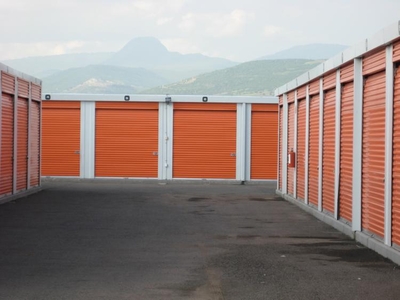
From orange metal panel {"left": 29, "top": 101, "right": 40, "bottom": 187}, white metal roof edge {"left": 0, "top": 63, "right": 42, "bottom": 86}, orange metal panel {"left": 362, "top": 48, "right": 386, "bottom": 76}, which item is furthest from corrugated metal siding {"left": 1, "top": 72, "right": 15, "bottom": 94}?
orange metal panel {"left": 362, "top": 48, "right": 386, "bottom": 76}

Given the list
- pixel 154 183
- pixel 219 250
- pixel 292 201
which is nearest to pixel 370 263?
pixel 219 250

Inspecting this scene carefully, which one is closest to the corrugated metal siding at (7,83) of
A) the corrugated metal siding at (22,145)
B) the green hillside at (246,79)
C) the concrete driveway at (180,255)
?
the corrugated metal siding at (22,145)

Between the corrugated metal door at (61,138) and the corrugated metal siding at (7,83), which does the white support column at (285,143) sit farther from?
the corrugated metal door at (61,138)

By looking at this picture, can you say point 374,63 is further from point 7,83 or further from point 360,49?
point 7,83

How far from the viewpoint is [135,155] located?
3141 centimetres

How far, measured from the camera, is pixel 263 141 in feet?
103

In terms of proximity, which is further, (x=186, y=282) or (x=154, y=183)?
(x=154, y=183)

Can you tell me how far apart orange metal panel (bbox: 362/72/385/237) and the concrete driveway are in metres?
0.54

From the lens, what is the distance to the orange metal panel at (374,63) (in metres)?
11.7

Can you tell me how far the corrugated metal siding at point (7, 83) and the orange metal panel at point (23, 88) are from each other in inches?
32.9

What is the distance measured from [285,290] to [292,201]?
41.3 ft

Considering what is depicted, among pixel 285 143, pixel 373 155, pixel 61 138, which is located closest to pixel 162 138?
pixel 61 138

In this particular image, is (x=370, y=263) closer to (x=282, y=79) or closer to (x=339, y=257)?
(x=339, y=257)

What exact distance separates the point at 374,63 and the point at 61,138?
21.0m
